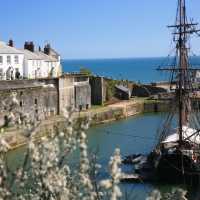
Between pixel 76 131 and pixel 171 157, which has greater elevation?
pixel 76 131

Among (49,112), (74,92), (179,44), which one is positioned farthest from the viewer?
(74,92)

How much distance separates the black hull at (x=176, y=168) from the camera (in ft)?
78.6

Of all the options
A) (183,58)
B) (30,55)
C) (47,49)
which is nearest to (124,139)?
(183,58)

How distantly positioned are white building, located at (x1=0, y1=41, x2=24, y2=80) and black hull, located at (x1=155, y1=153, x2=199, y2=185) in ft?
68.8

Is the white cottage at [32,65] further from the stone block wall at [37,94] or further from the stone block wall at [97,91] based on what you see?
the stone block wall at [37,94]

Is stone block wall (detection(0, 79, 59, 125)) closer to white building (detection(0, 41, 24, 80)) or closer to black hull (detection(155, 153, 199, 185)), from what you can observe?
white building (detection(0, 41, 24, 80))

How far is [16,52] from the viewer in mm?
46562

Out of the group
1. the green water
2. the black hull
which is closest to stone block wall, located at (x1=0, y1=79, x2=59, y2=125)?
the green water

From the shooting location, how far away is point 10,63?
150 feet

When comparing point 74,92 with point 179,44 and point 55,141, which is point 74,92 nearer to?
point 179,44

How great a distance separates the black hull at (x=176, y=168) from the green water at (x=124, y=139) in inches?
46.8

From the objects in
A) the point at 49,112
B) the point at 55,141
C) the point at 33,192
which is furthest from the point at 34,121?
the point at 49,112

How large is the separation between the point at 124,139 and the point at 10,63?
14.6 m

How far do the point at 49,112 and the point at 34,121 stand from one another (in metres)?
35.0
